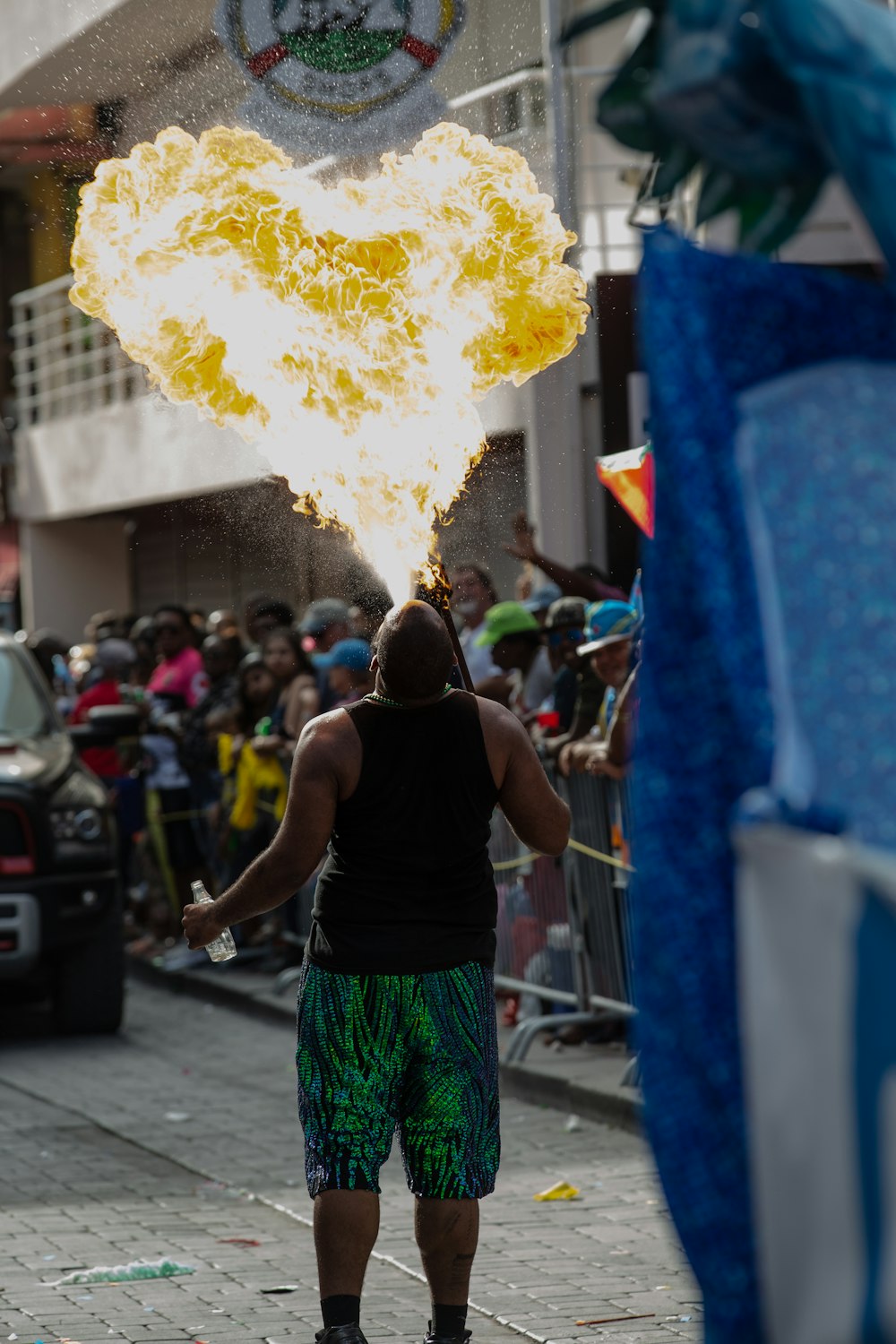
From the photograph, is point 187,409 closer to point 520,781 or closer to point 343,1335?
point 520,781

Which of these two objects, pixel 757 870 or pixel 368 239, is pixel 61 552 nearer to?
pixel 368 239

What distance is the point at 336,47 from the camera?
7426mm

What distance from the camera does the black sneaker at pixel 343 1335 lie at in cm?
488

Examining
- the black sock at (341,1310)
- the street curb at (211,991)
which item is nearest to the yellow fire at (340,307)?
the black sock at (341,1310)

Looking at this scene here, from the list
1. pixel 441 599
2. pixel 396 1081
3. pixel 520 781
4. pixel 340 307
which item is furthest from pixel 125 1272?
pixel 340 307

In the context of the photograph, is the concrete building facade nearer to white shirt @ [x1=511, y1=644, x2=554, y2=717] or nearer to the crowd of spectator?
the crowd of spectator

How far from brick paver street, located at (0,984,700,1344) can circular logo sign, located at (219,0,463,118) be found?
3830 millimetres

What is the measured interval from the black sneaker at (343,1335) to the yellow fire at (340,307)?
200cm

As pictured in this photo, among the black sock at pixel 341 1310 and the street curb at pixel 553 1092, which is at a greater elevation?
the black sock at pixel 341 1310

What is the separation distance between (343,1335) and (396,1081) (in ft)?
1.97

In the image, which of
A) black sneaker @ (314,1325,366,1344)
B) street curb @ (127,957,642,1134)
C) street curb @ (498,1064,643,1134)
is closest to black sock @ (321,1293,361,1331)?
black sneaker @ (314,1325,366,1344)

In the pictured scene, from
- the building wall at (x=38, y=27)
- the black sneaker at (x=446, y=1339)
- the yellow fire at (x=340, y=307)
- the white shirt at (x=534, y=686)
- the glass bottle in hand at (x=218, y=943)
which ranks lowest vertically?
the black sneaker at (x=446, y=1339)

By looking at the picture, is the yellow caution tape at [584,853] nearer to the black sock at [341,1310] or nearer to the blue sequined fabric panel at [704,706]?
the black sock at [341,1310]

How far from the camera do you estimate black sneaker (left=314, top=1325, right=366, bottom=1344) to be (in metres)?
4.88
